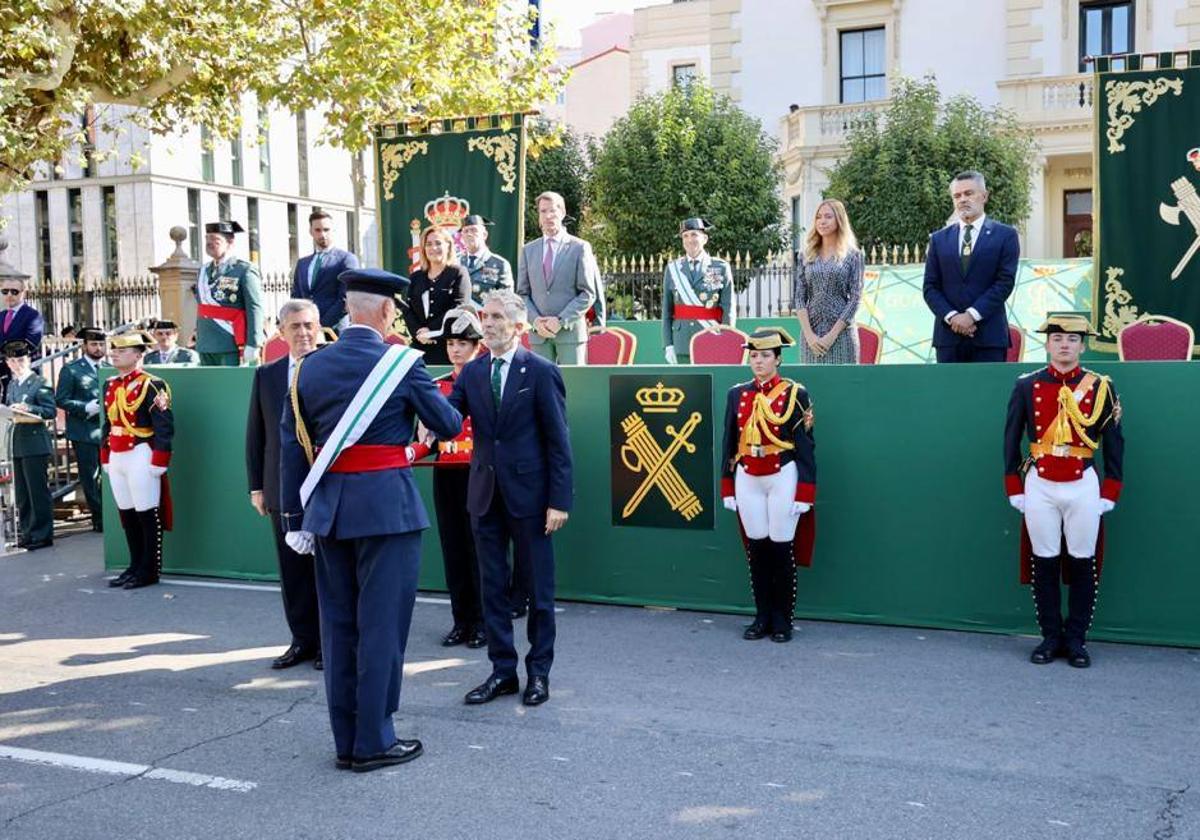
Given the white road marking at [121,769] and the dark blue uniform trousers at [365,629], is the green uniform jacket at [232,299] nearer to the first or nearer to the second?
the white road marking at [121,769]

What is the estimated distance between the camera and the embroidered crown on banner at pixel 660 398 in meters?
8.00

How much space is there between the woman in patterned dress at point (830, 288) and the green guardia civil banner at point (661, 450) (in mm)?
1283

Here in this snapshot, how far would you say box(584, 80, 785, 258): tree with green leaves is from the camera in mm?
27188

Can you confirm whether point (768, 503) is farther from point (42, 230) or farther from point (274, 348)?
point (42, 230)

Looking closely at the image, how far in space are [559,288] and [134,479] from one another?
3.36m

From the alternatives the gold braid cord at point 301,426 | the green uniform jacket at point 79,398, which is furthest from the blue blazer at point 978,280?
the green uniform jacket at point 79,398

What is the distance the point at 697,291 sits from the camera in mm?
11578

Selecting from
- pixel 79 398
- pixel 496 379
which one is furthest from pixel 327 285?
pixel 496 379

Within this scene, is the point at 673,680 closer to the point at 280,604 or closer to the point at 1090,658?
the point at 1090,658

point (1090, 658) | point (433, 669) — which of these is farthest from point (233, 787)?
point (1090, 658)

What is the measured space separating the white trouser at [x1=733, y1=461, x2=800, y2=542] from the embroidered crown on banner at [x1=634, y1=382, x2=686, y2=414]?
0.85 meters

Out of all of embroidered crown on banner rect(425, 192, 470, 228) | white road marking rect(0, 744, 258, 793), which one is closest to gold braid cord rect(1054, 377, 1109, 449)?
white road marking rect(0, 744, 258, 793)

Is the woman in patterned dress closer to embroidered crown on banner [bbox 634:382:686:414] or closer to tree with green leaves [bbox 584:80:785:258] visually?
embroidered crown on banner [bbox 634:382:686:414]

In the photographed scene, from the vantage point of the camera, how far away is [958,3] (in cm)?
3102
